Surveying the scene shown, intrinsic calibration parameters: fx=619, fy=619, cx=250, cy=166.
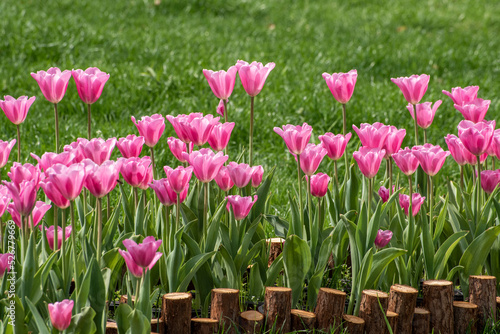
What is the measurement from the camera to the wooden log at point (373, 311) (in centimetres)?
172

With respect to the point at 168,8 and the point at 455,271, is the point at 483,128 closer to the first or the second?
the point at 455,271

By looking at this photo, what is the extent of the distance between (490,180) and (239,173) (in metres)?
0.83

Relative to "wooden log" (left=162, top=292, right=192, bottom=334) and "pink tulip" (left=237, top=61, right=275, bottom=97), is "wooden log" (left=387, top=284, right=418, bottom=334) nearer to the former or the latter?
"wooden log" (left=162, top=292, right=192, bottom=334)

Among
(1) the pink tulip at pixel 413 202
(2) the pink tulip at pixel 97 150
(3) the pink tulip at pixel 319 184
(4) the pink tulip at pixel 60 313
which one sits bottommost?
(4) the pink tulip at pixel 60 313

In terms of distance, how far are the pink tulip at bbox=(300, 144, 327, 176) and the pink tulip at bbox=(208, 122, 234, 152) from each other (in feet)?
0.76

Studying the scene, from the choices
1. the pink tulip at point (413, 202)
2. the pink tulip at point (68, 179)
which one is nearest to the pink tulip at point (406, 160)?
the pink tulip at point (413, 202)

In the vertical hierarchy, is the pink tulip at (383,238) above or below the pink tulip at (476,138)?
below

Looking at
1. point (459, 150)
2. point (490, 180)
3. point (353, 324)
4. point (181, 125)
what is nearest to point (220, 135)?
point (181, 125)

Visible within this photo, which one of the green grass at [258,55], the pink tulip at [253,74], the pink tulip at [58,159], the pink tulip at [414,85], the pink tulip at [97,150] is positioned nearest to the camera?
the pink tulip at [58,159]

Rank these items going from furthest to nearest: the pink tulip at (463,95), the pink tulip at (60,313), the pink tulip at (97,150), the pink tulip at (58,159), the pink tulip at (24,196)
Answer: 1. the pink tulip at (463,95)
2. the pink tulip at (97,150)
3. the pink tulip at (58,159)
4. the pink tulip at (24,196)
5. the pink tulip at (60,313)

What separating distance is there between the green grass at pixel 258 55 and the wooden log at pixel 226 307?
1309 millimetres

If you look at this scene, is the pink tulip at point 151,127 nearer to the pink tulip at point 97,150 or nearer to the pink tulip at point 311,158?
the pink tulip at point 97,150

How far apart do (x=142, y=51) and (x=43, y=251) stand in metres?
4.14

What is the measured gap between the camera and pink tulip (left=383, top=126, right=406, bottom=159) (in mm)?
1919
